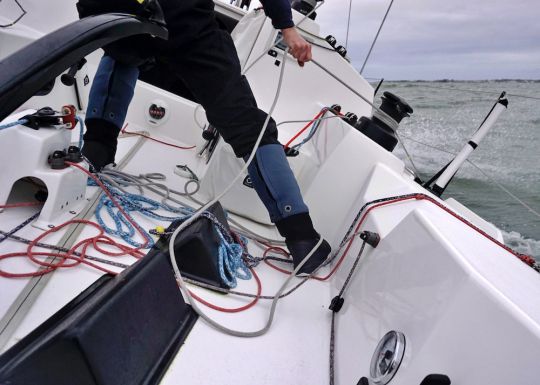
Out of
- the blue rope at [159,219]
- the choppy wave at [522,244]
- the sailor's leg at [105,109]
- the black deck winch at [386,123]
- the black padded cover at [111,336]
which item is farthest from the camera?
the choppy wave at [522,244]

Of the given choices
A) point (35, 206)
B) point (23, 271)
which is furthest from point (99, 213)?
point (23, 271)

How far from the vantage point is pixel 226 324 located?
3.32 feet

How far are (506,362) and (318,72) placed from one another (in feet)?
7.50

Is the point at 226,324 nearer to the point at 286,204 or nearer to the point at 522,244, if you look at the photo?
the point at 286,204

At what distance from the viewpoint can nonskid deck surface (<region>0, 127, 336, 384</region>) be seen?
2.74 feet

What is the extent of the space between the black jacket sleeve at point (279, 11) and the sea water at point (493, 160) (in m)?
2.01

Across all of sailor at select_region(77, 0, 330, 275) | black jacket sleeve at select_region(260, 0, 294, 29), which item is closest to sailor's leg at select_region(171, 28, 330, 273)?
sailor at select_region(77, 0, 330, 275)

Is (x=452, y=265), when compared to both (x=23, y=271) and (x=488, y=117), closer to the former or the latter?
(x=23, y=271)

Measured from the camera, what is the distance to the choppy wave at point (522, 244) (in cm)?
365

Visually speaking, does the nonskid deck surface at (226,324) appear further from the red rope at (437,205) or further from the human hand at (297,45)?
the human hand at (297,45)

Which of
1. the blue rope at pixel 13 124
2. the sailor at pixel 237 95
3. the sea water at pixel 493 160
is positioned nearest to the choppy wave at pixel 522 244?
the sea water at pixel 493 160

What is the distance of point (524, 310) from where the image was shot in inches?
21.0

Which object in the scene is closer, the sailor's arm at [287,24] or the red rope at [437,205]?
the red rope at [437,205]

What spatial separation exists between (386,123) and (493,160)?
5.75 metres
